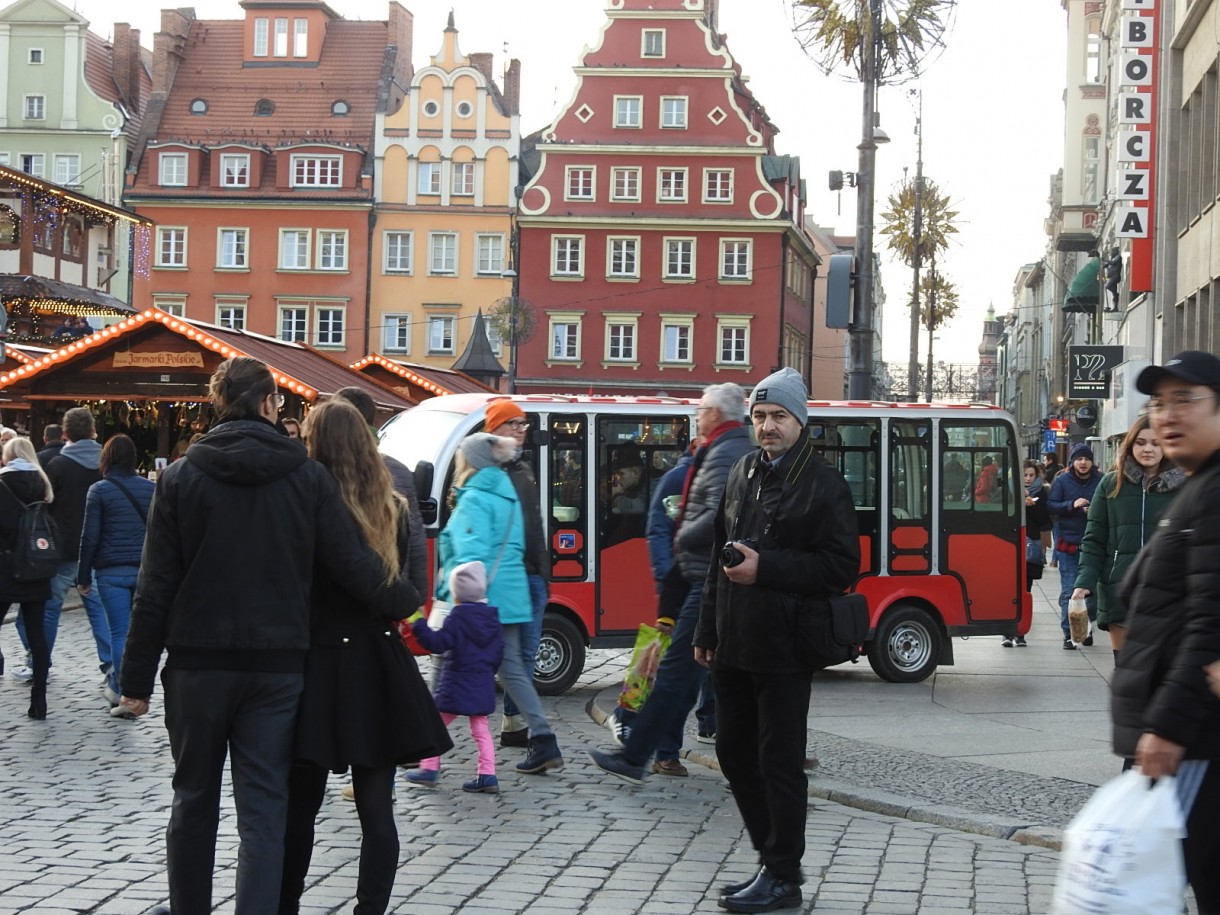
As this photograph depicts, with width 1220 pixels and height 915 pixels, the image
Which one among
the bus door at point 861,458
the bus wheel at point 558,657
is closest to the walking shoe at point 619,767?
the bus wheel at point 558,657

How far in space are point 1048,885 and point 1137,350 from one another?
86.1 ft

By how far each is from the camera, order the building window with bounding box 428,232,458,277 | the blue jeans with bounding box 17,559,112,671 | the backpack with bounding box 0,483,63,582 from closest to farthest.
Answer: the backpack with bounding box 0,483,63,582 < the blue jeans with bounding box 17,559,112,671 < the building window with bounding box 428,232,458,277

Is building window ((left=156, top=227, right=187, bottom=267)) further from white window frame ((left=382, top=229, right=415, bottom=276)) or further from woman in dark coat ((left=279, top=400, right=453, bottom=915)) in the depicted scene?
woman in dark coat ((left=279, top=400, right=453, bottom=915))

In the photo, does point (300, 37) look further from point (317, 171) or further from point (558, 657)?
point (558, 657)

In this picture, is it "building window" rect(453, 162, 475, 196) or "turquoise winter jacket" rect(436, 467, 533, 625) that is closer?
"turquoise winter jacket" rect(436, 467, 533, 625)

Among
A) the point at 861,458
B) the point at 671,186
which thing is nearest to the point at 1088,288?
the point at 671,186

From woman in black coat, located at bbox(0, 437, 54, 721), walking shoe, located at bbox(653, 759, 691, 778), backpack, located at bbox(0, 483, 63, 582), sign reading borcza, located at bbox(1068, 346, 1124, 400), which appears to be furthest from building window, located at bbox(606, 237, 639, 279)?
walking shoe, located at bbox(653, 759, 691, 778)

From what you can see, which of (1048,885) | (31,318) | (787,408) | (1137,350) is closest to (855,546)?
(787,408)

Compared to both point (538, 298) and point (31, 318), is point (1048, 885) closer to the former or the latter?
point (31, 318)

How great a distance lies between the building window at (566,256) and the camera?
62.8 meters

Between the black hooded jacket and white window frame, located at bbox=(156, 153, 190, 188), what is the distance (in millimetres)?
64001

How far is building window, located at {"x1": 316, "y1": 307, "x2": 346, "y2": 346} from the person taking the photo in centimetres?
6544

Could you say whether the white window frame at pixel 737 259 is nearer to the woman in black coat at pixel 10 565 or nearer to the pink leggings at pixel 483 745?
the woman in black coat at pixel 10 565

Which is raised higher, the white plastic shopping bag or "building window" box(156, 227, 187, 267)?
"building window" box(156, 227, 187, 267)
